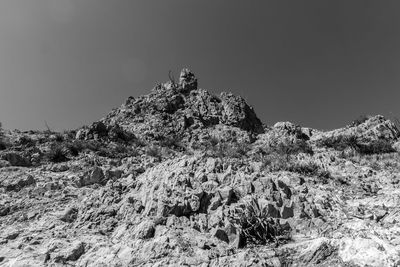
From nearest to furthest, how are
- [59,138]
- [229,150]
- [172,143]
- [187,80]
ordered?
[229,150]
[59,138]
[172,143]
[187,80]

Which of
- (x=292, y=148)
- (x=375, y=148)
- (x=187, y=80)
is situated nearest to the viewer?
(x=375, y=148)

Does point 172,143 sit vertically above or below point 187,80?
below

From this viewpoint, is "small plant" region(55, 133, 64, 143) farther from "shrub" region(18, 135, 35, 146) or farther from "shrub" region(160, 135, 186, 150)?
"shrub" region(160, 135, 186, 150)

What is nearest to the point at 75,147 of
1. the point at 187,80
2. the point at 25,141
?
the point at 25,141

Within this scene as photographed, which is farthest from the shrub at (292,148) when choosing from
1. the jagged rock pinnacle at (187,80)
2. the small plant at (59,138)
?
the small plant at (59,138)

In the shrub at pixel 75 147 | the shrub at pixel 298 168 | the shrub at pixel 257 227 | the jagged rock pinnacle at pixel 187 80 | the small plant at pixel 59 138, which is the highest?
the jagged rock pinnacle at pixel 187 80

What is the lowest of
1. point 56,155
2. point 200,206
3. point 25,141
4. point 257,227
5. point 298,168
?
point 257,227

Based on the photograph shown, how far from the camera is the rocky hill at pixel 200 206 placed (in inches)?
313

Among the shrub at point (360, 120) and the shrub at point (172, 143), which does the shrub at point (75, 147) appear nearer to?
the shrub at point (172, 143)

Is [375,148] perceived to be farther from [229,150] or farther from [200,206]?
[200,206]

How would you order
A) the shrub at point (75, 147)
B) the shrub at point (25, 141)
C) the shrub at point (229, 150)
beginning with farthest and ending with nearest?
the shrub at point (25, 141) → the shrub at point (75, 147) → the shrub at point (229, 150)

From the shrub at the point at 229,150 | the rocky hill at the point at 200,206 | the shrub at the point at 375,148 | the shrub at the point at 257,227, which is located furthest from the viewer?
the shrub at the point at 229,150

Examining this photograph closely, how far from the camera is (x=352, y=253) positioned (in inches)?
275

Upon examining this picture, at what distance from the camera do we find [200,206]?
10.1 meters
